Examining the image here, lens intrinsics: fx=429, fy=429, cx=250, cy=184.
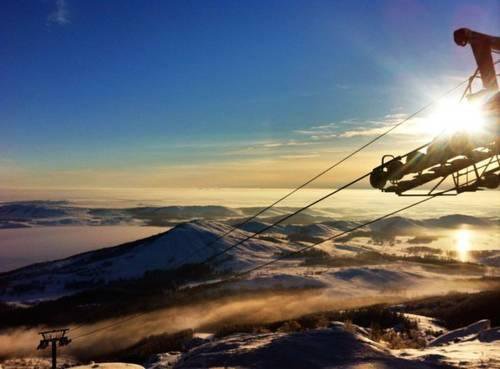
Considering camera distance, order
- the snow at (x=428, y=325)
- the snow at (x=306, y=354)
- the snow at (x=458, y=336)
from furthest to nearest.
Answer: the snow at (x=428, y=325) < the snow at (x=458, y=336) < the snow at (x=306, y=354)

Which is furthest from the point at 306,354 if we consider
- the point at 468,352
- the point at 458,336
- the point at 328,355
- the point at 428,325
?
the point at 428,325

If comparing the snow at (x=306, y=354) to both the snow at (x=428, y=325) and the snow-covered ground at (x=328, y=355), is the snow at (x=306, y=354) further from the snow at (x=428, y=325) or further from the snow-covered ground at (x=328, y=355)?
the snow at (x=428, y=325)

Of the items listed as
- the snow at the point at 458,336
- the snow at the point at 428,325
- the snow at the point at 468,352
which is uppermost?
the snow at the point at 468,352

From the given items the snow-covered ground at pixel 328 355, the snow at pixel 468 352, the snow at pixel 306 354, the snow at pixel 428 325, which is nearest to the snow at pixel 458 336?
the snow at pixel 468 352

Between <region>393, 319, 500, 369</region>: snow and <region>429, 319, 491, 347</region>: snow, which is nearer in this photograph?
<region>393, 319, 500, 369</region>: snow

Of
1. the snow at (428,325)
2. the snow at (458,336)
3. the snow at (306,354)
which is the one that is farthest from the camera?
the snow at (428,325)

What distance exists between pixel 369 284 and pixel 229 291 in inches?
2461

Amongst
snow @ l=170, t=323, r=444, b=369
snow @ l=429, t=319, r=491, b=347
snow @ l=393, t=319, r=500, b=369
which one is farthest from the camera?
A: snow @ l=429, t=319, r=491, b=347

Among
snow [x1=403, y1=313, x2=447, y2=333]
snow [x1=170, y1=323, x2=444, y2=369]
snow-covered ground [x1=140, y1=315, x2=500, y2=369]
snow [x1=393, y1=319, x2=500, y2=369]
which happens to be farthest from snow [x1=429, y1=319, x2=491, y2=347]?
snow [x1=403, y1=313, x2=447, y2=333]

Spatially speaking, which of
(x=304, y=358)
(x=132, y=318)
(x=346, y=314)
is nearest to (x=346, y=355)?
(x=304, y=358)

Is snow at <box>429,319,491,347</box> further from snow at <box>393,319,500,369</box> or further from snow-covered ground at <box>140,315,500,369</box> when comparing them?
snow-covered ground at <box>140,315,500,369</box>

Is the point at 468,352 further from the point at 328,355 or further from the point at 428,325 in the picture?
the point at 428,325

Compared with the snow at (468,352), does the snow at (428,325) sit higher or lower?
lower

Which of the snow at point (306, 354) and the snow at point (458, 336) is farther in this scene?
the snow at point (458, 336)
